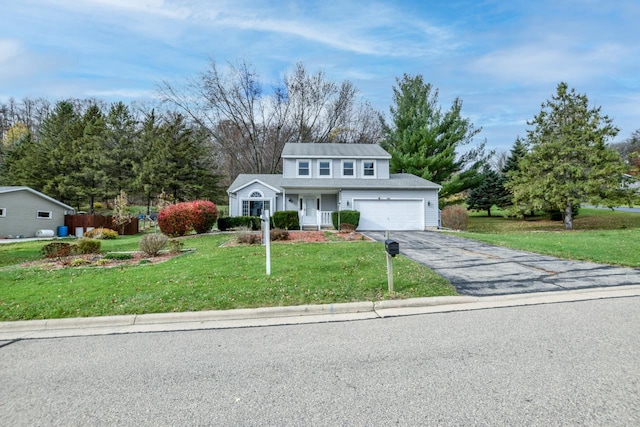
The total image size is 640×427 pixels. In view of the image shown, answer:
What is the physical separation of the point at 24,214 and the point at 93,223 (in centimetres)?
396

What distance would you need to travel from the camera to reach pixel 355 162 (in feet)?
73.9

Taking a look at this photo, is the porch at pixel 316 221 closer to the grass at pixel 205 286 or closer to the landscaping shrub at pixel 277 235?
the landscaping shrub at pixel 277 235

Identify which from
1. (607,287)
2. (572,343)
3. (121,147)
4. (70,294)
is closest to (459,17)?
(607,287)

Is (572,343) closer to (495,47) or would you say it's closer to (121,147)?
(495,47)

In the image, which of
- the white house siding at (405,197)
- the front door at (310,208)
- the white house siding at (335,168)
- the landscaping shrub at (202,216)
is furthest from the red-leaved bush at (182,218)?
the white house siding at (405,197)

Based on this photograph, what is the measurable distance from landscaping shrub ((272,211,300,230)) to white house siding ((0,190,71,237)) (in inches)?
704

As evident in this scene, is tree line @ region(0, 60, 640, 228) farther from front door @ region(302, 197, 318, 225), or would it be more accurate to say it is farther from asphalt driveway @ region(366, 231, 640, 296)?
asphalt driveway @ region(366, 231, 640, 296)

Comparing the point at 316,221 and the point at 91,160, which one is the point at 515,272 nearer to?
the point at 316,221

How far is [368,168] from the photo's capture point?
74.3 feet

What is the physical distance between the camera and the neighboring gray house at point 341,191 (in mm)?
19859

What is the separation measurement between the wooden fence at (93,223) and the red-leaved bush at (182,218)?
9726mm

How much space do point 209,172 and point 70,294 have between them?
27.7m

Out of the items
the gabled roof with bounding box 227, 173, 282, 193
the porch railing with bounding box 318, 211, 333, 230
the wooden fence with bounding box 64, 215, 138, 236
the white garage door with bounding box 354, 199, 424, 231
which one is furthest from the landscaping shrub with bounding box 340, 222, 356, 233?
the wooden fence with bounding box 64, 215, 138, 236

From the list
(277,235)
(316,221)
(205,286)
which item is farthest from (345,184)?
(205,286)
